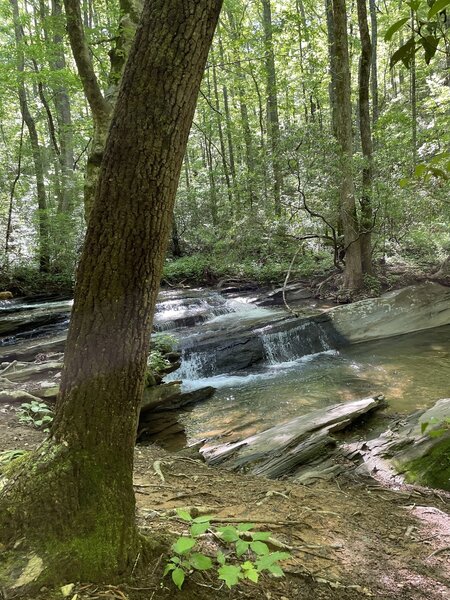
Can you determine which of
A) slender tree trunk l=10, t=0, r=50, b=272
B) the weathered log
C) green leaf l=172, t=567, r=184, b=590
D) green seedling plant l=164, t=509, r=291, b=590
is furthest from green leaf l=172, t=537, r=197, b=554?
slender tree trunk l=10, t=0, r=50, b=272

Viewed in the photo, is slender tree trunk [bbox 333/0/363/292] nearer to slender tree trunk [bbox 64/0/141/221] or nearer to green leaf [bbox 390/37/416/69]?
slender tree trunk [bbox 64/0/141/221]

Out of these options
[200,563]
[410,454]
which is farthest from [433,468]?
[200,563]

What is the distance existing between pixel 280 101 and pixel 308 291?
12.1 m

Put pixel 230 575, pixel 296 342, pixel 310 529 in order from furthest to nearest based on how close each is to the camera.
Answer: pixel 296 342, pixel 310 529, pixel 230 575

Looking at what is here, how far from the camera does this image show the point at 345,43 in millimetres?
11039

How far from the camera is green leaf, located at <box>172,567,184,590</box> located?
1697mm

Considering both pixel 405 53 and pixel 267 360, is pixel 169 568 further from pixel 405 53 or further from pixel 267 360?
pixel 267 360

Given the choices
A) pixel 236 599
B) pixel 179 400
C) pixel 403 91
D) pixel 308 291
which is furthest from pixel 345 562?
pixel 403 91

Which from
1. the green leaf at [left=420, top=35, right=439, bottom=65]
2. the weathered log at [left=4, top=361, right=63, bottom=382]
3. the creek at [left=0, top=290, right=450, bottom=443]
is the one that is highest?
the green leaf at [left=420, top=35, right=439, bottom=65]

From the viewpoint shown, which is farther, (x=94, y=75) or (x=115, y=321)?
(x=94, y=75)

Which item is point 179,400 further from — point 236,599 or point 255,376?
point 236,599

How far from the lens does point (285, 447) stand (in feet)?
15.8

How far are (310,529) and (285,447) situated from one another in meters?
1.99

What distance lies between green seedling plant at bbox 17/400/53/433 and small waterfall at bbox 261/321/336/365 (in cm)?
562
